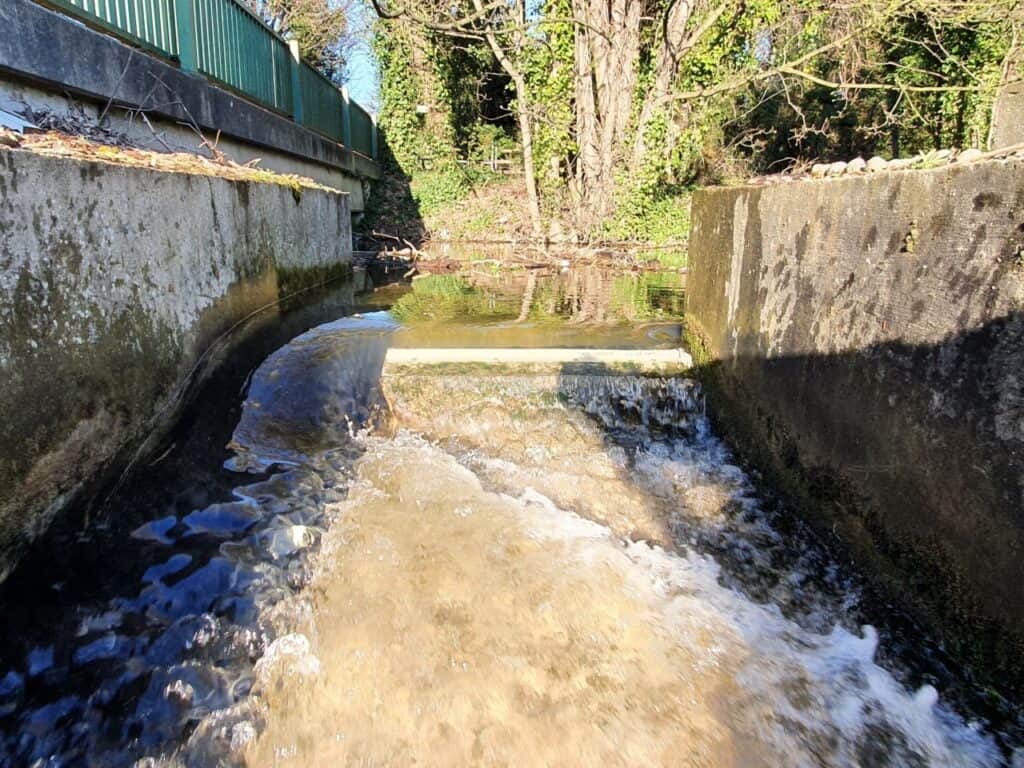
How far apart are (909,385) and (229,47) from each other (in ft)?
26.5

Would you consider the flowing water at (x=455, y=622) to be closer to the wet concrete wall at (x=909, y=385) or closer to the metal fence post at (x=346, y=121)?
the wet concrete wall at (x=909, y=385)

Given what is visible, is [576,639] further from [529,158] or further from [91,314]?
[529,158]

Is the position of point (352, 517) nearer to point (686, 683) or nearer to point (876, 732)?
point (686, 683)

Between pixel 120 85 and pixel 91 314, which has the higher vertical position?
pixel 120 85

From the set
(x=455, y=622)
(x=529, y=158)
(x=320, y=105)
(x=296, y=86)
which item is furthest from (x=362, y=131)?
(x=455, y=622)

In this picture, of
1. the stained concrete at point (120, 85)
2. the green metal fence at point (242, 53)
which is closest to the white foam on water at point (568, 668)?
the stained concrete at point (120, 85)

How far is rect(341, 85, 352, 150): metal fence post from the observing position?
13945 mm

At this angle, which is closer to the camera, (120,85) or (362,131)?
(120,85)

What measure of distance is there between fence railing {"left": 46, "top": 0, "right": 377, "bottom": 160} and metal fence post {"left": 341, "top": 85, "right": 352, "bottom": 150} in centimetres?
37

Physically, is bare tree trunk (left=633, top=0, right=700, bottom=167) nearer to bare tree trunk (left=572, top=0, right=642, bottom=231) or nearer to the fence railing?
bare tree trunk (left=572, top=0, right=642, bottom=231)

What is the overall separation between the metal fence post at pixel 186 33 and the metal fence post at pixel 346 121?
7.44m

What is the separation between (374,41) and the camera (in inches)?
680

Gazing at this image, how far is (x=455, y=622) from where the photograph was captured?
8.63ft

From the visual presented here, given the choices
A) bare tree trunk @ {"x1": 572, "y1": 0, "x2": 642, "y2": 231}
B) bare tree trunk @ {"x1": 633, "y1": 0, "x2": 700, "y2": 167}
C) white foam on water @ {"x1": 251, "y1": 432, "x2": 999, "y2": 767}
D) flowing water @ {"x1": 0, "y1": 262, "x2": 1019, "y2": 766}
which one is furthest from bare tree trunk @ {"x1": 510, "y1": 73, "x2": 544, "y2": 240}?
white foam on water @ {"x1": 251, "y1": 432, "x2": 999, "y2": 767}
